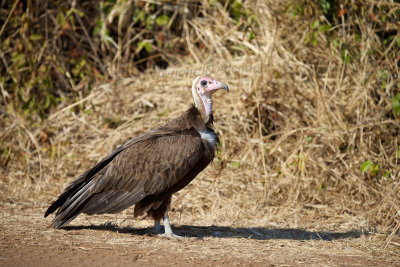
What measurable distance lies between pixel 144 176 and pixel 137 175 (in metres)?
0.07

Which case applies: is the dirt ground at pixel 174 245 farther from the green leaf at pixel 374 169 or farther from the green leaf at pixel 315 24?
the green leaf at pixel 315 24

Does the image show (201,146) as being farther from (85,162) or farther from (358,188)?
(85,162)

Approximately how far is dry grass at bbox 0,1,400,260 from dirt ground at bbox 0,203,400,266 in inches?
21.0

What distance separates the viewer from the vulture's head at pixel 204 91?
5.62 meters

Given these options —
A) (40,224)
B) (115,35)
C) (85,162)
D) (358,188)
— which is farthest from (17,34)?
(358,188)

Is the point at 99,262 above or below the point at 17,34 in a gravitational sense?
below

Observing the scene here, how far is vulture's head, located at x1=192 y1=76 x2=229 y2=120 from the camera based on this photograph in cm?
562

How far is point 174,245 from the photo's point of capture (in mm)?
4848

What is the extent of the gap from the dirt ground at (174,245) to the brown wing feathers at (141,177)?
27 cm

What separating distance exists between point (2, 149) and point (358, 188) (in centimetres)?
509

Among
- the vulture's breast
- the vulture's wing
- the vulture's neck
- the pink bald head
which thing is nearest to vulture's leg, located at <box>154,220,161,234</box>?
the vulture's wing

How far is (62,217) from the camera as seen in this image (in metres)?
5.08

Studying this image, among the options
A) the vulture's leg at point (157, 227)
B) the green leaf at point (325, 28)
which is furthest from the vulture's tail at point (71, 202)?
the green leaf at point (325, 28)

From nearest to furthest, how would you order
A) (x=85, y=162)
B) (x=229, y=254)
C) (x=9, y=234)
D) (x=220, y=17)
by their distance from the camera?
1. (x=229, y=254)
2. (x=9, y=234)
3. (x=85, y=162)
4. (x=220, y=17)
